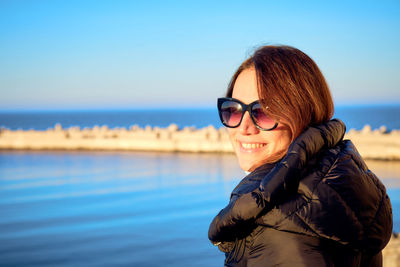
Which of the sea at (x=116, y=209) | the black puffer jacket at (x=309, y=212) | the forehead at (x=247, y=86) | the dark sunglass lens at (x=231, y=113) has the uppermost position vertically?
the forehead at (x=247, y=86)

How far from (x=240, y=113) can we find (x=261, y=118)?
0.13 metres

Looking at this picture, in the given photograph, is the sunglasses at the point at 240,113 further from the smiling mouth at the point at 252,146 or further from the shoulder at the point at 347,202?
the shoulder at the point at 347,202

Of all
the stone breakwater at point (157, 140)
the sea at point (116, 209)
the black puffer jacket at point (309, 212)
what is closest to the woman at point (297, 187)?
the black puffer jacket at point (309, 212)

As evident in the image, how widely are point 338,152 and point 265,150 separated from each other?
282 millimetres

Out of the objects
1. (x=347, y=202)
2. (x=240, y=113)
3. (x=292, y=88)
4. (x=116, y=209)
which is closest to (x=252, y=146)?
(x=240, y=113)

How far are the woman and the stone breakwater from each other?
13121 mm

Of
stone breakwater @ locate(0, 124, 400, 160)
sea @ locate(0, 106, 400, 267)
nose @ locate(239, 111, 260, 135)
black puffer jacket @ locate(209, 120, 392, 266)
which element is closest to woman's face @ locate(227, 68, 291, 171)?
nose @ locate(239, 111, 260, 135)

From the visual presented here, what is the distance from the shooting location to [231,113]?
1514mm

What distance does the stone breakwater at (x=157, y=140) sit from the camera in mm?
13734

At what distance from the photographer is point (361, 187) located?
1.12 meters

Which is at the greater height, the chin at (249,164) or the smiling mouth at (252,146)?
the smiling mouth at (252,146)

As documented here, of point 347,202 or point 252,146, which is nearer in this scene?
point 347,202

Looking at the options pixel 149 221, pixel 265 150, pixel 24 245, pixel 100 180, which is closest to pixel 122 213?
pixel 149 221

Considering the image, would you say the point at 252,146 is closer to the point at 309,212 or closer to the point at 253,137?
the point at 253,137
